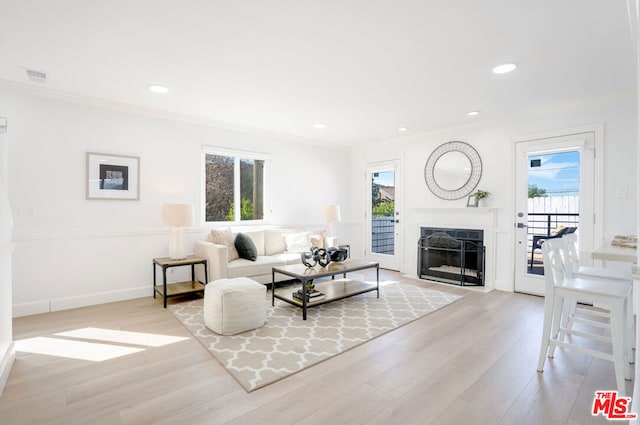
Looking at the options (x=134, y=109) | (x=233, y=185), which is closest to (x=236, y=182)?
(x=233, y=185)

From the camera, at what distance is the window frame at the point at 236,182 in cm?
466

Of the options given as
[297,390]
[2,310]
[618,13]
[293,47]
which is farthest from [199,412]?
[618,13]

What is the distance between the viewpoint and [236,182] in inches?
199

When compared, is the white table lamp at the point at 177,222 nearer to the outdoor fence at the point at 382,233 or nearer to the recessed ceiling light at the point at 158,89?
the recessed ceiling light at the point at 158,89

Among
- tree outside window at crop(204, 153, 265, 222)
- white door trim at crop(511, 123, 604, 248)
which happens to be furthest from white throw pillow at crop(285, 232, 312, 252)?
white door trim at crop(511, 123, 604, 248)

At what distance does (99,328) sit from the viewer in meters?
3.03

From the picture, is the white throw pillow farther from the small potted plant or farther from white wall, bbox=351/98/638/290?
the small potted plant

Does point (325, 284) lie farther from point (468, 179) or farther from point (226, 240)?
point (468, 179)

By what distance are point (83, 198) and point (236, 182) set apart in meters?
1.99

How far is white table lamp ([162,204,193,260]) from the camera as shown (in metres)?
3.88

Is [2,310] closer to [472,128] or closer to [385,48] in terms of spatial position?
[385,48]

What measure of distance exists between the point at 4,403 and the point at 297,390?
173 cm

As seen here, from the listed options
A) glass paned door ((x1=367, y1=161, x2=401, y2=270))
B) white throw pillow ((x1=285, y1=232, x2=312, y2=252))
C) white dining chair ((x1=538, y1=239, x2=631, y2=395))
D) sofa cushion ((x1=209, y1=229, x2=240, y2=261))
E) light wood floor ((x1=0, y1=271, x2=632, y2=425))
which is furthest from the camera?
glass paned door ((x1=367, y1=161, x2=401, y2=270))

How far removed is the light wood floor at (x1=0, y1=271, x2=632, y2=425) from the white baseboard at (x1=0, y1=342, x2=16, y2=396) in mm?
44
